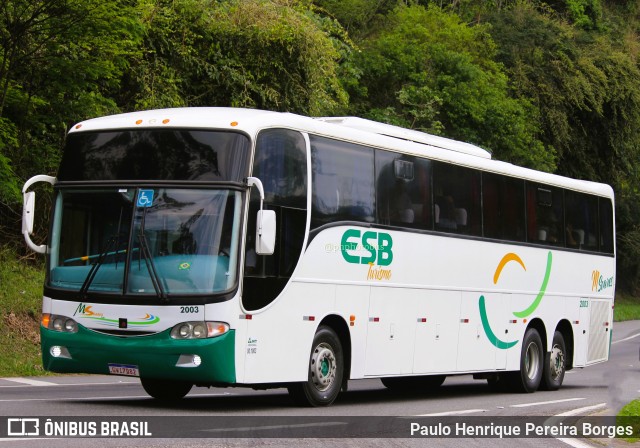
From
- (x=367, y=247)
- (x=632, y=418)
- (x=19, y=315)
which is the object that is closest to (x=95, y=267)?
(x=367, y=247)

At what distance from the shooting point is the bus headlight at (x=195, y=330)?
13.0 meters

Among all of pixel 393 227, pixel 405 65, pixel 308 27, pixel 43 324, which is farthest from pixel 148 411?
pixel 405 65

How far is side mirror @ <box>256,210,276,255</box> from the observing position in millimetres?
13102

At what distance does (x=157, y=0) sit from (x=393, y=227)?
1341cm

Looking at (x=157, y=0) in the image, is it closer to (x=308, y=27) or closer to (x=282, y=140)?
(x=308, y=27)

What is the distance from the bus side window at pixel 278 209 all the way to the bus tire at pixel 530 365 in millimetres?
7393

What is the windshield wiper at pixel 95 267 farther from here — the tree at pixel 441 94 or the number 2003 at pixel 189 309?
the tree at pixel 441 94

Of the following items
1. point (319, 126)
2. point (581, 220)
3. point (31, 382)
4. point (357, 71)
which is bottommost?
point (31, 382)

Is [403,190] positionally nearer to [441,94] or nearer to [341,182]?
[341,182]

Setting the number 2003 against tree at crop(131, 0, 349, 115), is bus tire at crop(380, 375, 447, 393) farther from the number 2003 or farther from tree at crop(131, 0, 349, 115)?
tree at crop(131, 0, 349, 115)

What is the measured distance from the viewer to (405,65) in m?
43.9

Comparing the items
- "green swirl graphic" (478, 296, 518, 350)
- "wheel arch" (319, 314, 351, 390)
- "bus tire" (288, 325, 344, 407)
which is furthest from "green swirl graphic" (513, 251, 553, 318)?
"bus tire" (288, 325, 344, 407)

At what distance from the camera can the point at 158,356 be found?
13.0 meters

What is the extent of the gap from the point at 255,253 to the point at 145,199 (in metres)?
1.39
